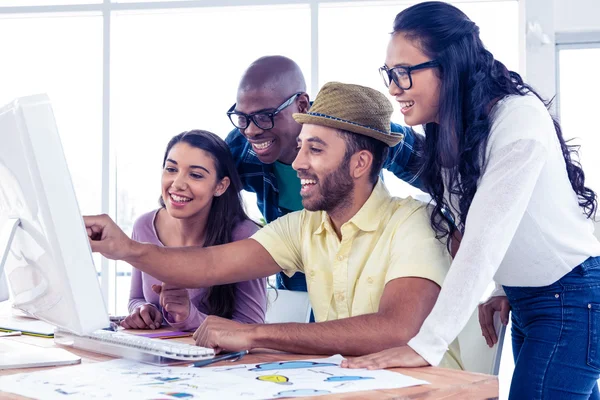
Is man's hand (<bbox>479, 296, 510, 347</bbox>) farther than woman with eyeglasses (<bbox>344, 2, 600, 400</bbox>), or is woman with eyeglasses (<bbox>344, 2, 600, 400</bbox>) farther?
man's hand (<bbox>479, 296, 510, 347</bbox>)

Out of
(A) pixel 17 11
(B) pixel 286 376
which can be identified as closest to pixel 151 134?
(A) pixel 17 11

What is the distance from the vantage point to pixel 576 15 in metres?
5.22

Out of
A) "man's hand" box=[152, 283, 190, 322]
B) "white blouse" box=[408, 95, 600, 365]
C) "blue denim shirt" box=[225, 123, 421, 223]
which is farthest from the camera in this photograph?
"blue denim shirt" box=[225, 123, 421, 223]

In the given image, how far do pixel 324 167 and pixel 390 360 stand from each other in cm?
69

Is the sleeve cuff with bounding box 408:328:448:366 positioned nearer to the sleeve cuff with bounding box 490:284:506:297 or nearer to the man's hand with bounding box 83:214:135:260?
the sleeve cuff with bounding box 490:284:506:297

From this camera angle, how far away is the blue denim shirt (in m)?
2.67

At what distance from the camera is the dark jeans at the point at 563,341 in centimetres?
167

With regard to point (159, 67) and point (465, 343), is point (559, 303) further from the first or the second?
point (159, 67)

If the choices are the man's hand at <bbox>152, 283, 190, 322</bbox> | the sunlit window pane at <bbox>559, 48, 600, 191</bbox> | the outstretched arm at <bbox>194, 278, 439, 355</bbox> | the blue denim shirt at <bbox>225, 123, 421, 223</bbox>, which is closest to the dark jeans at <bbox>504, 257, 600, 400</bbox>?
the outstretched arm at <bbox>194, 278, 439, 355</bbox>

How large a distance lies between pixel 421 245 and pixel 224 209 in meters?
0.97

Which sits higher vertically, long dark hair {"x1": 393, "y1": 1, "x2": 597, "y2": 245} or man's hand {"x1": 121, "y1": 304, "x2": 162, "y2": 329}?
long dark hair {"x1": 393, "y1": 1, "x2": 597, "y2": 245}

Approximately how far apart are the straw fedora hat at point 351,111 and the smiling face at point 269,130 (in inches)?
24.0

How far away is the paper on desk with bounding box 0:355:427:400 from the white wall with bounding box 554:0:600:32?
4489 millimetres

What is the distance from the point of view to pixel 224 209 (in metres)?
2.53
